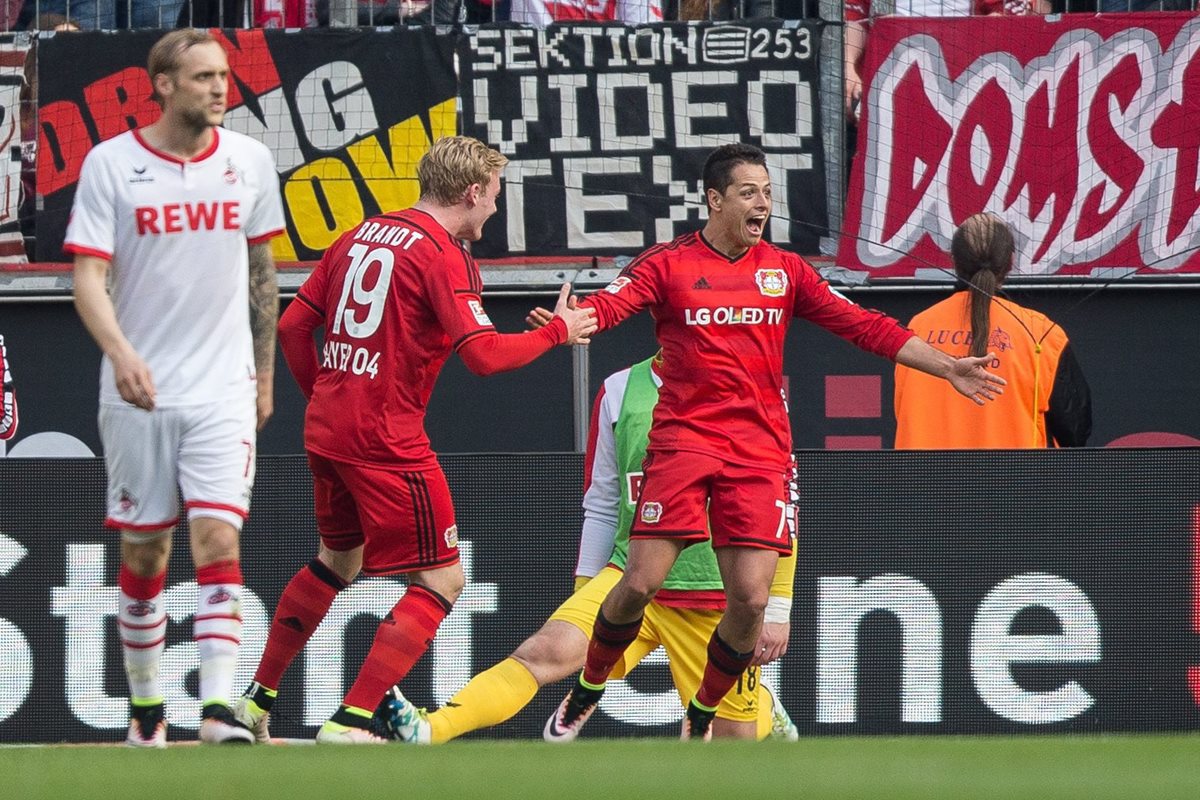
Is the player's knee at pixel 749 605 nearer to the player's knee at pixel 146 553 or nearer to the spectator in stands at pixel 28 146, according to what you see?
the player's knee at pixel 146 553

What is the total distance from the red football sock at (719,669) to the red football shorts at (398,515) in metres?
0.95

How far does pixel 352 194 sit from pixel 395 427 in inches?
154

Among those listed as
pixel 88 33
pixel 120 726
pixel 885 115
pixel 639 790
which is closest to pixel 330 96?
pixel 88 33

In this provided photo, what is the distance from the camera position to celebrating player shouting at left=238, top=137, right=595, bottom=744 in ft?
21.1

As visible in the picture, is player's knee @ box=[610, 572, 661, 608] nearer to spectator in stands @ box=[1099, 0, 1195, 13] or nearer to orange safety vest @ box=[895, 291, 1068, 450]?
orange safety vest @ box=[895, 291, 1068, 450]

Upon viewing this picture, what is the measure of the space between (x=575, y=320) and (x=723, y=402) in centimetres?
59

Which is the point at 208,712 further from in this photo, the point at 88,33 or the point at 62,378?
the point at 88,33

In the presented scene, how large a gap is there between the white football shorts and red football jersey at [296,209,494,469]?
87 centimetres

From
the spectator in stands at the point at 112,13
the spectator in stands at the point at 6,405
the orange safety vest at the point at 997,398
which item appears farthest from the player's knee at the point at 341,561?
the spectator in stands at the point at 112,13

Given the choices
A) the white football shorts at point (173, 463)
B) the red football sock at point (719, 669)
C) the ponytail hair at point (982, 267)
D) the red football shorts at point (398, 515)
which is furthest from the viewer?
the ponytail hair at point (982, 267)

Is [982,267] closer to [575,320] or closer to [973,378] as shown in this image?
[973,378]

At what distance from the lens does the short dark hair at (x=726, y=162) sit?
6.88 meters

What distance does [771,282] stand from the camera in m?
6.79

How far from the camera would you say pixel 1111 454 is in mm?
7887
